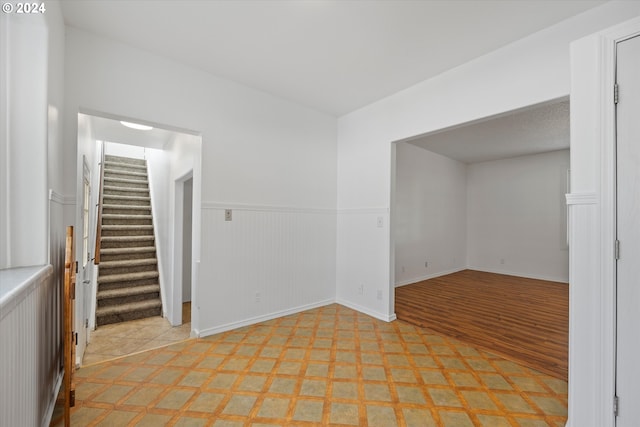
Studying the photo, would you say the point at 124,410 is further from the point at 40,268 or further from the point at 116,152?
the point at 116,152

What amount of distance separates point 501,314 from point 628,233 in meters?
2.74

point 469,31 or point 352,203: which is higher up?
point 469,31

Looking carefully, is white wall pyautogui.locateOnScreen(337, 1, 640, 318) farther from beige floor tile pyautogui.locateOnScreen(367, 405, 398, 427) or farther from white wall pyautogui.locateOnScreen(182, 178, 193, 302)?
white wall pyautogui.locateOnScreen(182, 178, 193, 302)

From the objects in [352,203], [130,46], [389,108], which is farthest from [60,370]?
[389,108]

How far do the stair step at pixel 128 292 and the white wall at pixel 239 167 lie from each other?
75.7 inches

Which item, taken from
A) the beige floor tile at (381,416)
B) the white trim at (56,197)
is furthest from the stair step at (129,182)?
the beige floor tile at (381,416)

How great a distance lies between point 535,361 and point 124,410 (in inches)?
131

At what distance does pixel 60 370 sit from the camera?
213 cm

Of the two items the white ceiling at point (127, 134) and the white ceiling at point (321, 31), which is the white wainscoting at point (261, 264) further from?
the white ceiling at point (127, 134)

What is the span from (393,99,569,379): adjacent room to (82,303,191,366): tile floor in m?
2.97

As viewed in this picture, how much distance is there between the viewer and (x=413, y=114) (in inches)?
129

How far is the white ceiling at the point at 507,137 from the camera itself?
4.01 metres

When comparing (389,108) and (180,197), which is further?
(180,197)

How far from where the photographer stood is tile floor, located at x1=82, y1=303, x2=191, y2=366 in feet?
9.43
